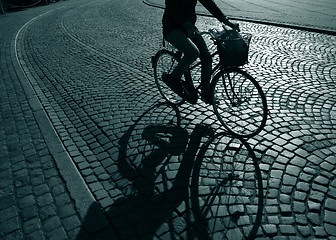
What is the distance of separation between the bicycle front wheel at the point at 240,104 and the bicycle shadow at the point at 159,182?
1.21ft

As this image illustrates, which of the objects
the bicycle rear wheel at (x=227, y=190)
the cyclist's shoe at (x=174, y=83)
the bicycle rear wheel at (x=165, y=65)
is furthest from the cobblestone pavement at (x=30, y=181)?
the bicycle rear wheel at (x=165, y=65)

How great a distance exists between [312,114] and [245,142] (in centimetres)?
140

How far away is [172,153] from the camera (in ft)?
13.0

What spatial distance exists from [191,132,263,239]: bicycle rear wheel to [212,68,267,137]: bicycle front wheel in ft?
1.01

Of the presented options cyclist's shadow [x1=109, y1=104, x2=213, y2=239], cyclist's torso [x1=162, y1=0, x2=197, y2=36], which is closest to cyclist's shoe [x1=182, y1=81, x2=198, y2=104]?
cyclist's shadow [x1=109, y1=104, x2=213, y2=239]

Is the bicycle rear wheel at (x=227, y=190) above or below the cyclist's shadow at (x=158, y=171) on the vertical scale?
above

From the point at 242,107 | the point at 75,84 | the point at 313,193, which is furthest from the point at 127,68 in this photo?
the point at 313,193

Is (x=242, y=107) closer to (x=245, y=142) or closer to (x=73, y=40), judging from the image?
(x=245, y=142)

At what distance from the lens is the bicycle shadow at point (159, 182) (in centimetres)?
282

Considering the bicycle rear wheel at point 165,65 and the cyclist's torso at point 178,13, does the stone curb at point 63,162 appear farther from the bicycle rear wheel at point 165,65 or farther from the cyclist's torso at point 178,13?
the cyclist's torso at point 178,13

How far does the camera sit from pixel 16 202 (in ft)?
10.9

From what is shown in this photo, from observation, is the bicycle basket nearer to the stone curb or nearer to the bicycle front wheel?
the bicycle front wheel

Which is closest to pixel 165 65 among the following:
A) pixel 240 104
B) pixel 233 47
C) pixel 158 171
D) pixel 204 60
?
pixel 204 60

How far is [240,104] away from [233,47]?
3.46 feet
